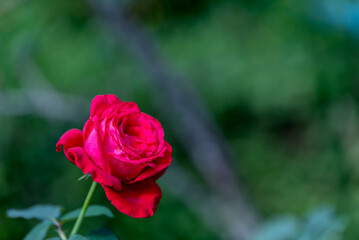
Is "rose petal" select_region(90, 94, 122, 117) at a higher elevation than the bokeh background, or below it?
higher

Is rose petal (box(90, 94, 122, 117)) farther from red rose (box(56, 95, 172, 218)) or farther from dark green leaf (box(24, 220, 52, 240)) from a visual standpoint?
dark green leaf (box(24, 220, 52, 240))

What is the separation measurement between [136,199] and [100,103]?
9cm

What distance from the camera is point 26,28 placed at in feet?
5.78

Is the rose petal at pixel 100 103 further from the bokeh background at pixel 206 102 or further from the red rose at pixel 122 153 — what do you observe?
the bokeh background at pixel 206 102

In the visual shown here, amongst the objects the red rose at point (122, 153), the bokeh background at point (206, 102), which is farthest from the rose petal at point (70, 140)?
the bokeh background at point (206, 102)

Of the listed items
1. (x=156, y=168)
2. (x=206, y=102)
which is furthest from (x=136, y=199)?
(x=206, y=102)

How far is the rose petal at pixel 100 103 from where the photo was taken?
1.24 feet

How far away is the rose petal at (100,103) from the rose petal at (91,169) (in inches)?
1.6

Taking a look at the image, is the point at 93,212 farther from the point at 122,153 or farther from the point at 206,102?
the point at 206,102

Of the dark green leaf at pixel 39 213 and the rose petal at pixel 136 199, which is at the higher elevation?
the rose petal at pixel 136 199

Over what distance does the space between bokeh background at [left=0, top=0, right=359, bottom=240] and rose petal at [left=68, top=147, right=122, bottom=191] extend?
0.73 metres

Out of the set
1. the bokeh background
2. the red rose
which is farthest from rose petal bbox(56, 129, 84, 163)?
the bokeh background

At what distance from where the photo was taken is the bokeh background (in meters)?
1.64

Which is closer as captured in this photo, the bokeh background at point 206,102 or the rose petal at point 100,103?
the rose petal at point 100,103
